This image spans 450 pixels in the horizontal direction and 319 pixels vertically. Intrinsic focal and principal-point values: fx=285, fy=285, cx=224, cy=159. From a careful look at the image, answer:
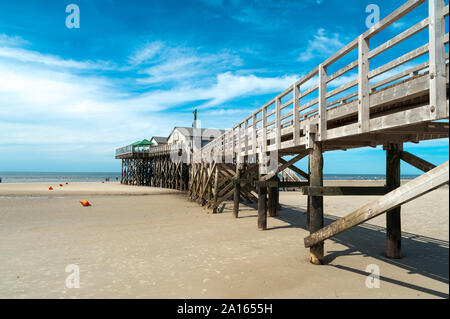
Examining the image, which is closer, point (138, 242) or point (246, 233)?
point (138, 242)

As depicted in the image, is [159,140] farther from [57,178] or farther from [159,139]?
[57,178]

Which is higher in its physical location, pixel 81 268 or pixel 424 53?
pixel 424 53

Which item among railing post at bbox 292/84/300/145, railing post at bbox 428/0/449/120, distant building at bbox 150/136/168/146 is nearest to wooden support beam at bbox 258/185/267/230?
railing post at bbox 292/84/300/145

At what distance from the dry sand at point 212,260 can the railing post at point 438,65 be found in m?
1.16

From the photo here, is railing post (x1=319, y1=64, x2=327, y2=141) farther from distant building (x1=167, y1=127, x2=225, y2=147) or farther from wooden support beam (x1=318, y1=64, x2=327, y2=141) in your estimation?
distant building (x1=167, y1=127, x2=225, y2=147)

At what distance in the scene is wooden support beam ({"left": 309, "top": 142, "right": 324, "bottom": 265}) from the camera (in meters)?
5.25

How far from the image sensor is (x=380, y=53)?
3.88 m

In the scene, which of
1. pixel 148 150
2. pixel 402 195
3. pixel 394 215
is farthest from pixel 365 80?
pixel 148 150

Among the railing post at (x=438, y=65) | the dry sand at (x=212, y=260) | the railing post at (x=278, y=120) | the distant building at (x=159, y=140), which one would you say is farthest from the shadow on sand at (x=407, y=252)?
the distant building at (x=159, y=140)

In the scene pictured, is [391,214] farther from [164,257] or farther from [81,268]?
[81,268]

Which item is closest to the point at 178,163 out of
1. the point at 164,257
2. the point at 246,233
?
the point at 246,233

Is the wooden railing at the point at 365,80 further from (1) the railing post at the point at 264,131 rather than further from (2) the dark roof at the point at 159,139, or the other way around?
(2) the dark roof at the point at 159,139

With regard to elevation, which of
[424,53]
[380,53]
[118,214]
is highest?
[380,53]
